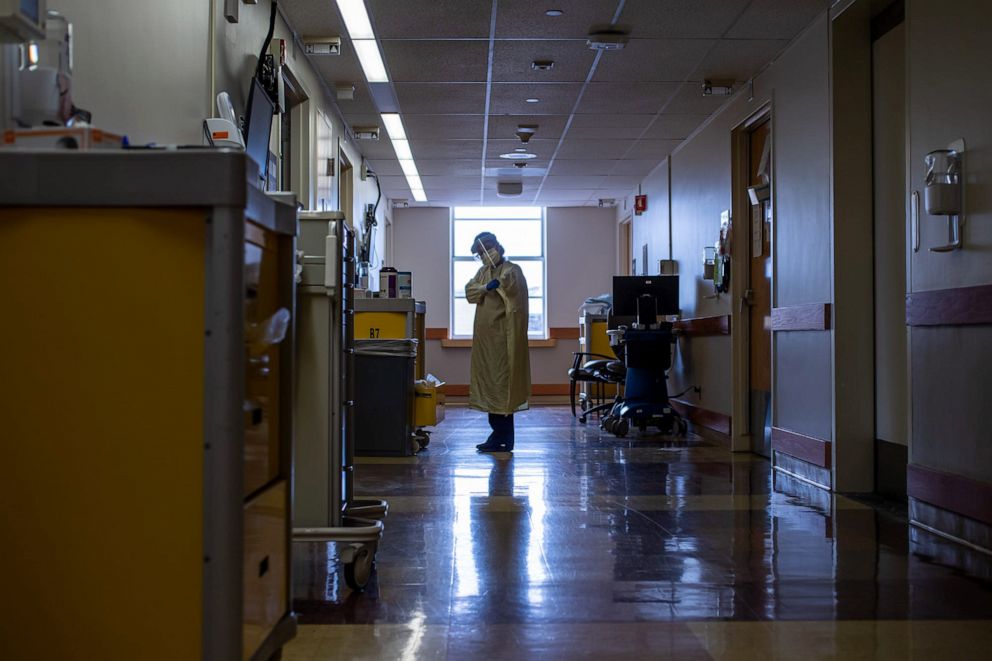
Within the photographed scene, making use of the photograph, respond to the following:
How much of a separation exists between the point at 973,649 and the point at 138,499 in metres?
1.98

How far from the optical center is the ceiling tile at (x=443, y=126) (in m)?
7.75

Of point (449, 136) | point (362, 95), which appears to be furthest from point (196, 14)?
point (449, 136)

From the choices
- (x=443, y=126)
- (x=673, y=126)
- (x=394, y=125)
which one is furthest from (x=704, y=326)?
(x=394, y=125)

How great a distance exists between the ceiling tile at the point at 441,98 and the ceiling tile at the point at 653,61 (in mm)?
969

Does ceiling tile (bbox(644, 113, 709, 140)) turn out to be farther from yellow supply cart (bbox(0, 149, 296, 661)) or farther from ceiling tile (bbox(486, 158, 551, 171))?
yellow supply cart (bbox(0, 149, 296, 661))

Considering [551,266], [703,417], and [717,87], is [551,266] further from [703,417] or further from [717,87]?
[717,87]

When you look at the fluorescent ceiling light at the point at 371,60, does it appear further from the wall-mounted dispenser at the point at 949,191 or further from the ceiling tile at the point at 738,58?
the wall-mounted dispenser at the point at 949,191

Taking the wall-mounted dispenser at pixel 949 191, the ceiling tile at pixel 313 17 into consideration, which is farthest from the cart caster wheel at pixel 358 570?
the ceiling tile at pixel 313 17

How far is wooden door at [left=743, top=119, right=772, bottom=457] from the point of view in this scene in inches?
255

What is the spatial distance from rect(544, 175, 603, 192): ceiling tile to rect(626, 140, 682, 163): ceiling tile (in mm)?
1348

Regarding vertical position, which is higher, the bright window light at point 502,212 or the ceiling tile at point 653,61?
the bright window light at point 502,212

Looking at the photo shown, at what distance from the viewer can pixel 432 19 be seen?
5.33m


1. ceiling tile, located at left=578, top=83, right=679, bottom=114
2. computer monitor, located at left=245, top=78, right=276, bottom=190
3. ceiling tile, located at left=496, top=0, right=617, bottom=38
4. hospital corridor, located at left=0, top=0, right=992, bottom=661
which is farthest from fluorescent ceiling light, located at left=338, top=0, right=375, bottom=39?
ceiling tile, located at left=578, top=83, right=679, bottom=114

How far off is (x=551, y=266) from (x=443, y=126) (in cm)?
562
